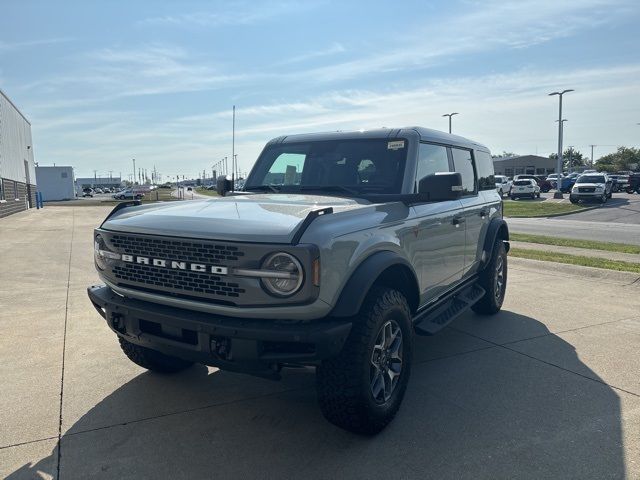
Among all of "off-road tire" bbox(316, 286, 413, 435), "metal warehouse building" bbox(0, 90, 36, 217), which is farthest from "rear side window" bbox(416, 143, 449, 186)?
"metal warehouse building" bbox(0, 90, 36, 217)

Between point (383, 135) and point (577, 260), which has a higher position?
point (383, 135)

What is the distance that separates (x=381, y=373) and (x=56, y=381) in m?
2.69

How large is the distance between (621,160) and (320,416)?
118 m

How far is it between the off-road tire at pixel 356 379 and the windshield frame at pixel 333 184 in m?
1.11

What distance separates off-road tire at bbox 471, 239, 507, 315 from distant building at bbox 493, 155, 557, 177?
86645 millimetres

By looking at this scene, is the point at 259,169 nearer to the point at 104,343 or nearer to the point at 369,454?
the point at 104,343

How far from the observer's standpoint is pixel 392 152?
407cm

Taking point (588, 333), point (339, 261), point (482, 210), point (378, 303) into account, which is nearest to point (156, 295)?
point (339, 261)

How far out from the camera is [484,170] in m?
5.97

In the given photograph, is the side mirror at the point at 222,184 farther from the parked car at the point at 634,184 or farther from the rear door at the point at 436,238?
the parked car at the point at 634,184

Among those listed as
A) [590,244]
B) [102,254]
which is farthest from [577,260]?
[102,254]

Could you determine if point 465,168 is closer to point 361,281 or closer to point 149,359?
point 361,281

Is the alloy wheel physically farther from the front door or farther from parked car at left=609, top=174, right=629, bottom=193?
parked car at left=609, top=174, right=629, bottom=193

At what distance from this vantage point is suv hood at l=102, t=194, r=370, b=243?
109 inches
